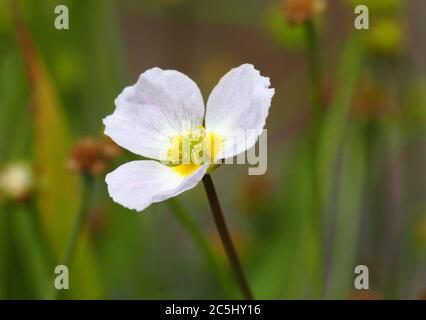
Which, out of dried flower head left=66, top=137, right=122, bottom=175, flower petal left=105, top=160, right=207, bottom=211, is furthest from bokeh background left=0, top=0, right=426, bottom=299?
flower petal left=105, top=160, right=207, bottom=211

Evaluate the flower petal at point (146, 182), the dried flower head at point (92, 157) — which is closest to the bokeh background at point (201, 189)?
the dried flower head at point (92, 157)

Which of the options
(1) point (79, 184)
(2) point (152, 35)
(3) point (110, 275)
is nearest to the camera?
(1) point (79, 184)

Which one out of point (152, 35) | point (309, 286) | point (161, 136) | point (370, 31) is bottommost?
point (309, 286)

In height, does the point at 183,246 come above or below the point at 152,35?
below

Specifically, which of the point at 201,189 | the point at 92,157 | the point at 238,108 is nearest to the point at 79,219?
the point at 92,157

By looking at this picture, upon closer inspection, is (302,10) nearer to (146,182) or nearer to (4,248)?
(146,182)

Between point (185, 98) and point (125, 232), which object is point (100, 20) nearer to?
point (125, 232)

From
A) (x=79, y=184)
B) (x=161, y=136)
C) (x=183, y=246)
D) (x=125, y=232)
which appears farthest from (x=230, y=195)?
(x=161, y=136)

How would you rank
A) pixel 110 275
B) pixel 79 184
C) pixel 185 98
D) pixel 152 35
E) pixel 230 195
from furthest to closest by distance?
1. pixel 152 35
2. pixel 230 195
3. pixel 110 275
4. pixel 79 184
5. pixel 185 98
